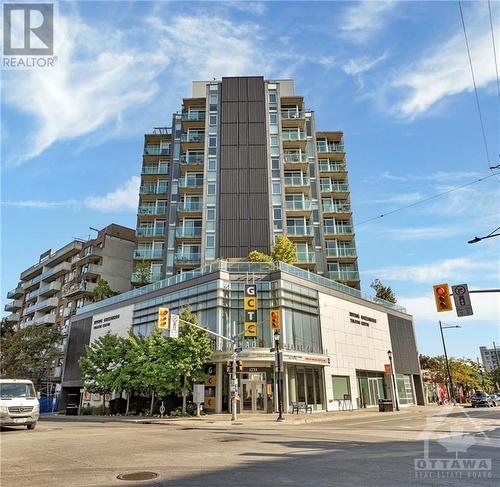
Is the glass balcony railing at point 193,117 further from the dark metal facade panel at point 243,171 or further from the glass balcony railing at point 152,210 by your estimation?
the glass balcony railing at point 152,210

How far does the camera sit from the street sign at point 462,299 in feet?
61.6

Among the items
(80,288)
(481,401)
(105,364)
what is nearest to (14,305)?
(80,288)

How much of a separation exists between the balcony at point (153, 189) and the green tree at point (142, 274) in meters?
9.91

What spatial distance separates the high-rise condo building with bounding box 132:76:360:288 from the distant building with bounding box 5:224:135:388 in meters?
12.3

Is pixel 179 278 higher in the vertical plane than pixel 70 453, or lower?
higher

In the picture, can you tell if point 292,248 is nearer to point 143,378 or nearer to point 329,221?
point 329,221

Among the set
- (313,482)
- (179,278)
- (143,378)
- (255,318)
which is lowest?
(313,482)

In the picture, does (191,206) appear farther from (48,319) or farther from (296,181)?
(48,319)

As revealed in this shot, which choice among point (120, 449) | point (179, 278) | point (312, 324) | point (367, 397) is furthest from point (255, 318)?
point (120, 449)

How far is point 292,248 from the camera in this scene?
138 feet

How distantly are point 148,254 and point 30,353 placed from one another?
21.2 m

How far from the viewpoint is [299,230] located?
4759 centimetres

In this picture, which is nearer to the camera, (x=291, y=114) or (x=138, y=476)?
(x=138, y=476)

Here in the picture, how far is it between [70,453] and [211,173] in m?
41.5
